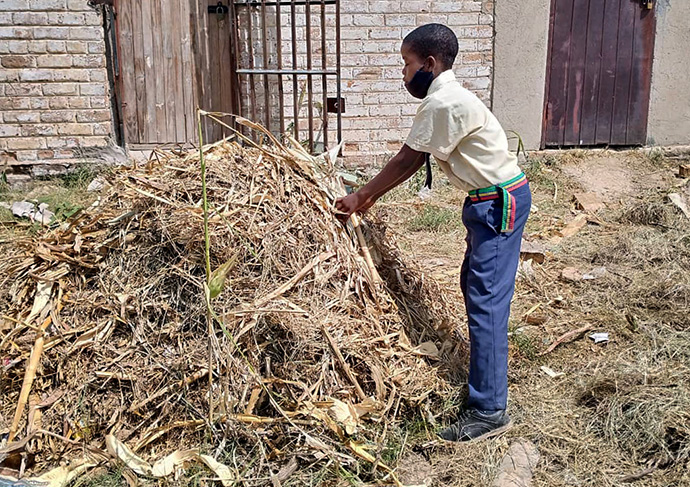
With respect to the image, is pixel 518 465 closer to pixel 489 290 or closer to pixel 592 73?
pixel 489 290

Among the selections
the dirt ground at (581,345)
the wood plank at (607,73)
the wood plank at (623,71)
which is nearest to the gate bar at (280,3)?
the dirt ground at (581,345)

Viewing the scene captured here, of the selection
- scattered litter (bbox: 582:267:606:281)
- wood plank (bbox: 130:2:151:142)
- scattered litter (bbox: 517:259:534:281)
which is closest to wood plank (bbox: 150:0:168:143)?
wood plank (bbox: 130:2:151:142)

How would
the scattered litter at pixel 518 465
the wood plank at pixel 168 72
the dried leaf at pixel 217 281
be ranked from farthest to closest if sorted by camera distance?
the wood plank at pixel 168 72, the scattered litter at pixel 518 465, the dried leaf at pixel 217 281

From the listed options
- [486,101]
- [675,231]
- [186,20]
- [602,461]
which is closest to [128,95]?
[186,20]

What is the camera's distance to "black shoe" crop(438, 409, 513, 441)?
3018 mm

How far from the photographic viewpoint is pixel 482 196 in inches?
116

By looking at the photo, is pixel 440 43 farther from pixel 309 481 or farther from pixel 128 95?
pixel 128 95

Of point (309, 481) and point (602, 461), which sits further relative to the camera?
point (602, 461)

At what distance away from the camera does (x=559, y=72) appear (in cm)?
758

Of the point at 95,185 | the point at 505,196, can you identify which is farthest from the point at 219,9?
the point at 505,196

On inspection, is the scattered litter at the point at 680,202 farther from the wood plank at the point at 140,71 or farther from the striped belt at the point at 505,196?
the wood plank at the point at 140,71

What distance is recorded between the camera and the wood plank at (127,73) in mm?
6891

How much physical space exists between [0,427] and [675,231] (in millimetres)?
5015

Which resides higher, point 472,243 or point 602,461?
point 472,243
